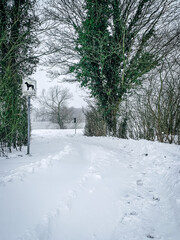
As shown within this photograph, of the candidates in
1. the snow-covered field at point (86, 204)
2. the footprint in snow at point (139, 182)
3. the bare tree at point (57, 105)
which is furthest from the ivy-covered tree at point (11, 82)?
the bare tree at point (57, 105)

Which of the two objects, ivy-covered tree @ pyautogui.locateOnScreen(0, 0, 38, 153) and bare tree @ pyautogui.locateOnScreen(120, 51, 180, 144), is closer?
ivy-covered tree @ pyautogui.locateOnScreen(0, 0, 38, 153)

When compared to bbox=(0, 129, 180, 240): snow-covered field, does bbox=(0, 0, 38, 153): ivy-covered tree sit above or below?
above

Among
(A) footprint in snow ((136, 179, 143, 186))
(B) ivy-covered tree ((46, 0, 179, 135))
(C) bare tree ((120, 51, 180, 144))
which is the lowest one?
(A) footprint in snow ((136, 179, 143, 186))

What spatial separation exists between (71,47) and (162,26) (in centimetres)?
647

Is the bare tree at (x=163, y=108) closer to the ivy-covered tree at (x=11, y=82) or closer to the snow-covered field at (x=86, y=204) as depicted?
the snow-covered field at (x=86, y=204)

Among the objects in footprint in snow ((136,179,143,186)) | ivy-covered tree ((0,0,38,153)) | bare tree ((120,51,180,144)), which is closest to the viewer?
footprint in snow ((136,179,143,186))

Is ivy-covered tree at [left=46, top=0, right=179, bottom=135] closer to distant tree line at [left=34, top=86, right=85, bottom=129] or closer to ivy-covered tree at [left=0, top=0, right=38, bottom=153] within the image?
ivy-covered tree at [left=0, top=0, right=38, bottom=153]

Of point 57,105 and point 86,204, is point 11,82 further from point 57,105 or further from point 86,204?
point 57,105

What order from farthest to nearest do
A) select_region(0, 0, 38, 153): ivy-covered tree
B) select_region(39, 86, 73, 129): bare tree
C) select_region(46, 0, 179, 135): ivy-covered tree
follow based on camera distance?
select_region(39, 86, 73, 129): bare tree
select_region(46, 0, 179, 135): ivy-covered tree
select_region(0, 0, 38, 153): ivy-covered tree

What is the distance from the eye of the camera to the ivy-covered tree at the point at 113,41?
A: 827 centimetres

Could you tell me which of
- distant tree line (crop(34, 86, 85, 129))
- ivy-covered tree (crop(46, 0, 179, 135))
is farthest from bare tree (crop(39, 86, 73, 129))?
ivy-covered tree (crop(46, 0, 179, 135))

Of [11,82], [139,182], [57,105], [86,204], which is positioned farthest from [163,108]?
[57,105]

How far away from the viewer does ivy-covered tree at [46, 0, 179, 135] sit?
827 cm

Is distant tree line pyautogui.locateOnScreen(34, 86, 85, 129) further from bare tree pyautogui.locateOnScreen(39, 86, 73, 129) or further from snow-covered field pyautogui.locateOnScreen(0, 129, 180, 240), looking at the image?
snow-covered field pyautogui.locateOnScreen(0, 129, 180, 240)
